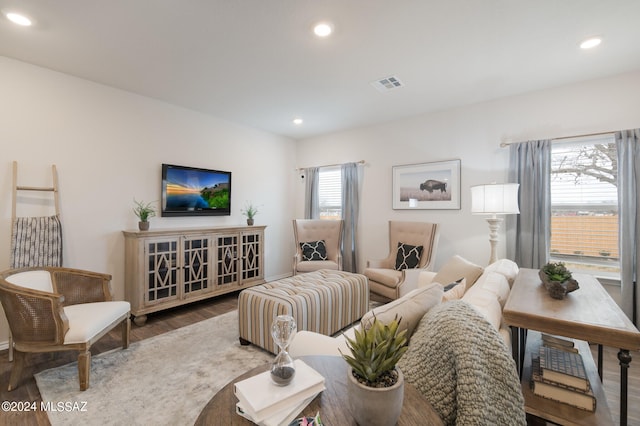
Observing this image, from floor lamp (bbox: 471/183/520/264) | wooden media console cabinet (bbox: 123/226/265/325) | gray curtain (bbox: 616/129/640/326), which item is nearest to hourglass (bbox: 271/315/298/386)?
floor lamp (bbox: 471/183/520/264)

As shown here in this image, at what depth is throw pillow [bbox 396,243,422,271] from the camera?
347 cm

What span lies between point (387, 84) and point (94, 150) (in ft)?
10.7

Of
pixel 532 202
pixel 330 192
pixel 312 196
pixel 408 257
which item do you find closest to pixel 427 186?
pixel 408 257

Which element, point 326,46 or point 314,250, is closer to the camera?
point 326,46

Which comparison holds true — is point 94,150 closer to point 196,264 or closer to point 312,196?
point 196,264

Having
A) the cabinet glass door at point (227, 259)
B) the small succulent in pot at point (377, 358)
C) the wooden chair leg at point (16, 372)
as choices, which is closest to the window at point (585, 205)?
the small succulent in pot at point (377, 358)

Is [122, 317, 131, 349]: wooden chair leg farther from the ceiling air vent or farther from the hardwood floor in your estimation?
the ceiling air vent

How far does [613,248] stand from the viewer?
2779 millimetres

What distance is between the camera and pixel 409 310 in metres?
1.19

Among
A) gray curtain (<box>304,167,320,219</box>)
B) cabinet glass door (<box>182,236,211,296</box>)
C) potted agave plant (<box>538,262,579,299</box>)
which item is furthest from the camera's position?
gray curtain (<box>304,167,320,219</box>)

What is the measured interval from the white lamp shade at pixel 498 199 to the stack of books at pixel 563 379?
1.56 metres

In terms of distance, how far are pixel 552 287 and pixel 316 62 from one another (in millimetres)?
2440

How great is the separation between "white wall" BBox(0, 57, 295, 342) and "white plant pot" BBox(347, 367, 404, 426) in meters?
3.40

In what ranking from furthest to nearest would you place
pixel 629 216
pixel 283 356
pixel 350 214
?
1. pixel 350 214
2. pixel 629 216
3. pixel 283 356
